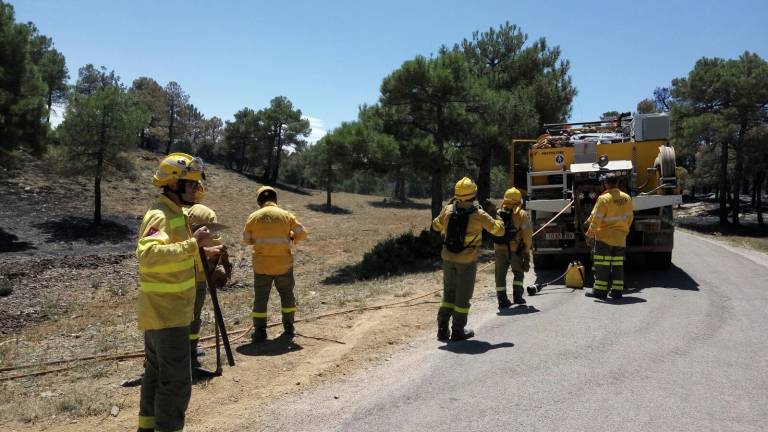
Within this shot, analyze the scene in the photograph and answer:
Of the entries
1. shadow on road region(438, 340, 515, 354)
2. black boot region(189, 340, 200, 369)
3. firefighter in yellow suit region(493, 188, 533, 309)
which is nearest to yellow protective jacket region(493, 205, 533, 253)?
firefighter in yellow suit region(493, 188, 533, 309)

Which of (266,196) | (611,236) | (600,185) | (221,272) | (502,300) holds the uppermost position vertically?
(600,185)

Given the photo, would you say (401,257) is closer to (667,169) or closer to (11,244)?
(667,169)

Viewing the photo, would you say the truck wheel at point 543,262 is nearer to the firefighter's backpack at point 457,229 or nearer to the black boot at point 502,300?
the black boot at point 502,300

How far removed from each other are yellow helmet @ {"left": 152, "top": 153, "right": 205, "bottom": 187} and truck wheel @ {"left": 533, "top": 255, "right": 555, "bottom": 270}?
8.61m

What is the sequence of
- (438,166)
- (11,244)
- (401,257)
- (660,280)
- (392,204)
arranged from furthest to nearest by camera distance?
(392,204) < (11,244) < (438,166) < (401,257) < (660,280)

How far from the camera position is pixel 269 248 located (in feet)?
21.0

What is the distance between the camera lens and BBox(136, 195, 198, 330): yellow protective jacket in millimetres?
3377

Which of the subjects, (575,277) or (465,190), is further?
(575,277)

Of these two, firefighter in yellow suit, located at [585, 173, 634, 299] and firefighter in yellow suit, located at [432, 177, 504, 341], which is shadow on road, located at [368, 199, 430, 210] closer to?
firefighter in yellow suit, located at [585, 173, 634, 299]

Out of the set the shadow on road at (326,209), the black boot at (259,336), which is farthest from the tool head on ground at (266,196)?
the shadow on road at (326,209)

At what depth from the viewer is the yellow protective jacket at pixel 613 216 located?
8258mm

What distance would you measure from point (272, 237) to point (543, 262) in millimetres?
6833

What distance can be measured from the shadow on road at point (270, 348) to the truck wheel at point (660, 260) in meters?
7.66

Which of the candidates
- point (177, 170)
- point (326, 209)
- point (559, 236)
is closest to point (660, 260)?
point (559, 236)
